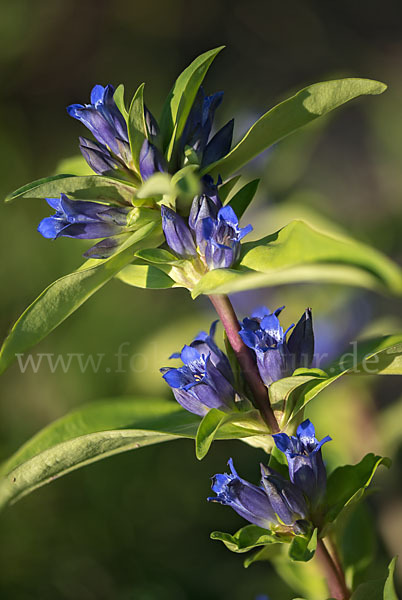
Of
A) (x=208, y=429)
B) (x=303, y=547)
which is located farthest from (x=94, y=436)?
(x=303, y=547)

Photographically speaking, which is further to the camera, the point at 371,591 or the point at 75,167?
the point at 75,167

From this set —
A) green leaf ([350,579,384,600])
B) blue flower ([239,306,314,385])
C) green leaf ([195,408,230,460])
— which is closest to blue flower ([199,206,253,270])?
blue flower ([239,306,314,385])

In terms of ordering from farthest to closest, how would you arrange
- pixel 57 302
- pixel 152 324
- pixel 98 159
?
pixel 152 324
pixel 98 159
pixel 57 302

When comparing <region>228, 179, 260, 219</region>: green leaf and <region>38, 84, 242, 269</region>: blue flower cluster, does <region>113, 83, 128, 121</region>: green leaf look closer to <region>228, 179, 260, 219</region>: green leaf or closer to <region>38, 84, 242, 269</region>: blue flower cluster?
<region>38, 84, 242, 269</region>: blue flower cluster

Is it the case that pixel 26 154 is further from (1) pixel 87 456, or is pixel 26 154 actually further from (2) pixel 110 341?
(1) pixel 87 456

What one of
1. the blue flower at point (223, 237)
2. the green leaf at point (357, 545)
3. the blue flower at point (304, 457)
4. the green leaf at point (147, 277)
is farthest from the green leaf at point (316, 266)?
the green leaf at point (357, 545)

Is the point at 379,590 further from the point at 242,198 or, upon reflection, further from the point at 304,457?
the point at 242,198
